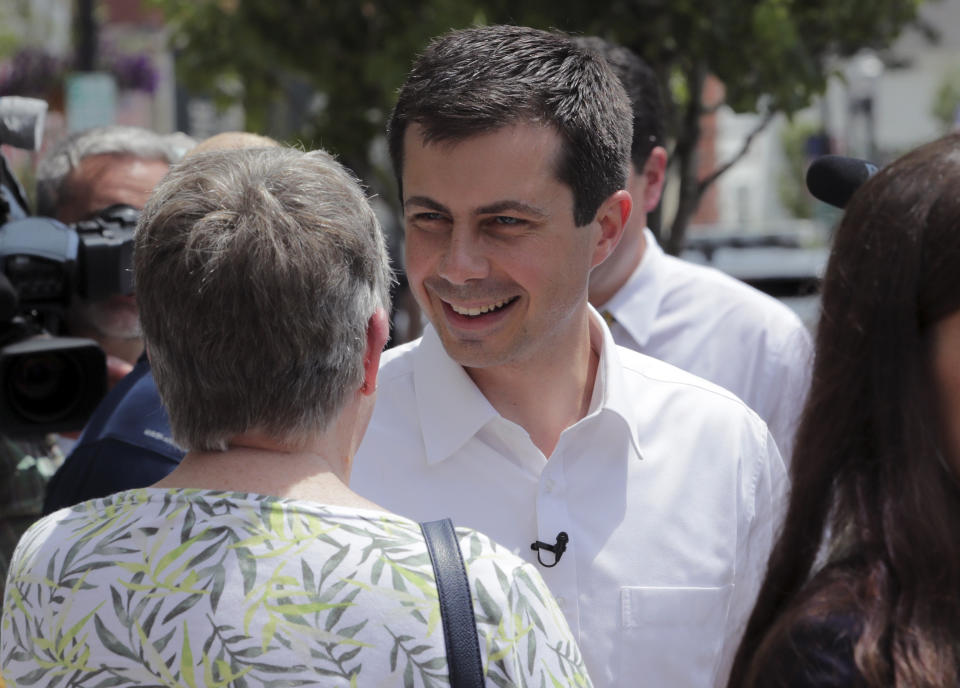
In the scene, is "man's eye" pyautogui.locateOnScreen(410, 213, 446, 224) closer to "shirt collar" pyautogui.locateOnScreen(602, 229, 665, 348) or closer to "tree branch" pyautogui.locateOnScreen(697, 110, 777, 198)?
"shirt collar" pyautogui.locateOnScreen(602, 229, 665, 348)

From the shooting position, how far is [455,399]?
7.67 feet

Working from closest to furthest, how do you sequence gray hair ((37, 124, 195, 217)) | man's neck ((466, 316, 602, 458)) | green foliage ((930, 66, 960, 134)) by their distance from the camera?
1. man's neck ((466, 316, 602, 458))
2. gray hair ((37, 124, 195, 217))
3. green foliage ((930, 66, 960, 134))

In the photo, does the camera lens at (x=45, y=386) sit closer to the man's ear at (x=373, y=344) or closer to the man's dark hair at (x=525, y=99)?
the man's dark hair at (x=525, y=99)

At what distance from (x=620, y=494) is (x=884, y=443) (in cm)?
77

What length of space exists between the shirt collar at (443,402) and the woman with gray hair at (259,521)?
491 mm

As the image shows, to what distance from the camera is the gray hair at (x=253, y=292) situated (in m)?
1.63

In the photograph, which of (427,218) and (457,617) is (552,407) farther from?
(457,617)

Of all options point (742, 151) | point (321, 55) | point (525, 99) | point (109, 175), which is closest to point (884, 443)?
point (525, 99)

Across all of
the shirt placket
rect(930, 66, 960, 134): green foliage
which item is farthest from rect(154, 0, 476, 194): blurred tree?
rect(930, 66, 960, 134): green foliage

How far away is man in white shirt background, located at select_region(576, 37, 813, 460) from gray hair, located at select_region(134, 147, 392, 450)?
156 centimetres

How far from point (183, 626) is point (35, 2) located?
58.1ft

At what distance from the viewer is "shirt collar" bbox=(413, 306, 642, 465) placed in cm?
229

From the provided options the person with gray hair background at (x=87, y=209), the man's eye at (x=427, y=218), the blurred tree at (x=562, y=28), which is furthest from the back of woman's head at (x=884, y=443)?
the blurred tree at (x=562, y=28)

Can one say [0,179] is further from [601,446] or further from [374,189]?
[374,189]
